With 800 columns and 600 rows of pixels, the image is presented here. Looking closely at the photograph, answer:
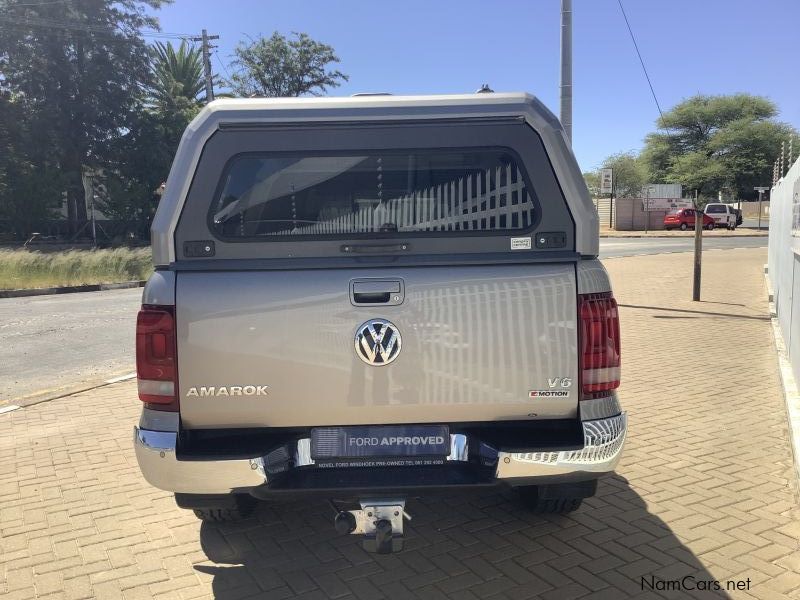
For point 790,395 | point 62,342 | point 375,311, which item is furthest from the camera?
point 62,342

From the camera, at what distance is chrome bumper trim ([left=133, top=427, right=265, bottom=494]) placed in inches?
112

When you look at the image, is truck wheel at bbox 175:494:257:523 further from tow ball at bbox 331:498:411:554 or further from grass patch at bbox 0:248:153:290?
grass patch at bbox 0:248:153:290

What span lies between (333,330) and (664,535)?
2.23 m

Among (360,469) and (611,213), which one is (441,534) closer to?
(360,469)

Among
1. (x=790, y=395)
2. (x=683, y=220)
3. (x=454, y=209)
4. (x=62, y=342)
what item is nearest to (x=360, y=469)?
(x=454, y=209)

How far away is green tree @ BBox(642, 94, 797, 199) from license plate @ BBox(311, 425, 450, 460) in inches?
2267

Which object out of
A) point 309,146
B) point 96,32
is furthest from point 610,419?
point 96,32

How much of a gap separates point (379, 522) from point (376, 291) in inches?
37.7

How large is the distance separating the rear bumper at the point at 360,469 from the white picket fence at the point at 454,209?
922 mm

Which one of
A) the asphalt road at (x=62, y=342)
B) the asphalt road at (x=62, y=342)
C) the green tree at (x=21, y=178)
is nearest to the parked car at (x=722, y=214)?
the green tree at (x=21, y=178)

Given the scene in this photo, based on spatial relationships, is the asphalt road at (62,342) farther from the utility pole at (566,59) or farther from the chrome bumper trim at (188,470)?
the utility pole at (566,59)

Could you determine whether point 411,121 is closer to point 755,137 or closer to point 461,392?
point 461,392

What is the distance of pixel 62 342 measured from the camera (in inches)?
397

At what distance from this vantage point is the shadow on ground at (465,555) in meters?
3.23
